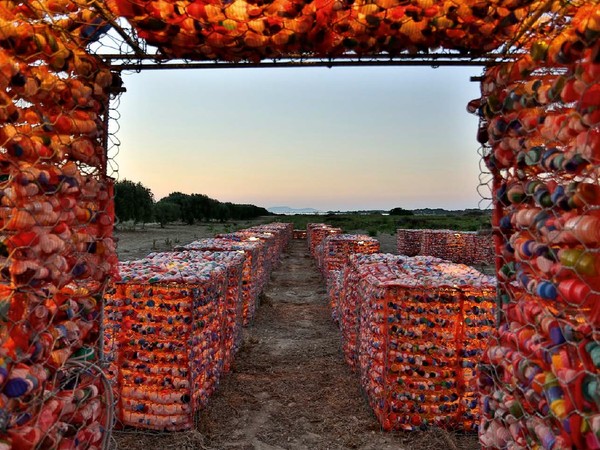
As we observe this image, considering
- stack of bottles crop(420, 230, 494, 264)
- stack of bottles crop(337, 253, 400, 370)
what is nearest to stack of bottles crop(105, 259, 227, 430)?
stack of bottles crop(337, 253, 400, 370)

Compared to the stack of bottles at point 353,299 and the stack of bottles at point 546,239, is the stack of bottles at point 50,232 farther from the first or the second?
the stack of bottles at point 353,299

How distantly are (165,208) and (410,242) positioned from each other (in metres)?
49.9

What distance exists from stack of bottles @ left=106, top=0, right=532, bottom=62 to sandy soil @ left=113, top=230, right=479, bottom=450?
9.33 feet

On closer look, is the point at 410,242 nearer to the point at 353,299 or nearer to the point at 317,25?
the point at 353,299

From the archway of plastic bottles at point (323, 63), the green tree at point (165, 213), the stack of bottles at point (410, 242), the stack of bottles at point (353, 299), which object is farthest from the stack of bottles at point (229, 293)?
the green tree at point (165, 213)

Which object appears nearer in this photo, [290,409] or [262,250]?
[290,409]

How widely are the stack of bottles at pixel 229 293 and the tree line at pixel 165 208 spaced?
259 inches

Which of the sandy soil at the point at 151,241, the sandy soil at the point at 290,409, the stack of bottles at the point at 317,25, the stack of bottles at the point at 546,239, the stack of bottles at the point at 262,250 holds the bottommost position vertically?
the sandy soil at the point at 290,409

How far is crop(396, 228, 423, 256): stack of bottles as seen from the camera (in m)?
29.2

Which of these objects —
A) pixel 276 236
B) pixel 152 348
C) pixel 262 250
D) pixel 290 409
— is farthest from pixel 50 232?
pixel 276 236

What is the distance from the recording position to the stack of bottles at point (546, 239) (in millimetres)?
2102

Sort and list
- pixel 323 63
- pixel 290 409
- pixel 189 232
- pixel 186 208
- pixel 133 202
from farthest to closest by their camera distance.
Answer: pixel 186 208, pixel 189 232, pixel 133 202, pixel 290 409, pixel 323 63

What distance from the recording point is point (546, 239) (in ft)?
8.23

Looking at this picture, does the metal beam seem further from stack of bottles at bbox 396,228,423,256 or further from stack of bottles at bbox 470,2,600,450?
stack of bottles at bbox 396,228,423,256
